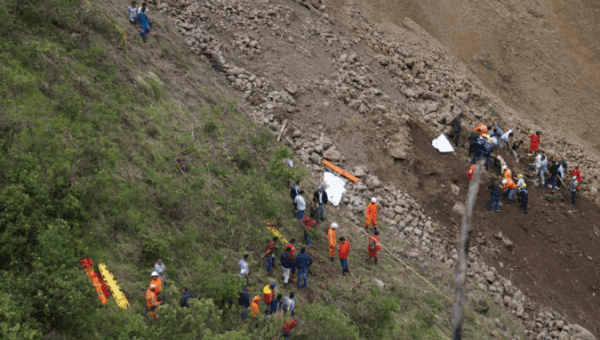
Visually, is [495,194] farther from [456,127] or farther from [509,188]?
[456,127]

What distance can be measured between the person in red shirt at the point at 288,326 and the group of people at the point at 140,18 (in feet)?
35.1

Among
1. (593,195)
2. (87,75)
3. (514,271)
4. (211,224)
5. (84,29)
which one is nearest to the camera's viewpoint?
(211,224)

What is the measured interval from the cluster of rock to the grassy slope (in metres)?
1.02

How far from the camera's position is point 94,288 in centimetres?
809

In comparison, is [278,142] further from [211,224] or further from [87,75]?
[87,75]

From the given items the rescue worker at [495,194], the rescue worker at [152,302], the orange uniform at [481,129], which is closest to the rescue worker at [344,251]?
the rescue worker at [152,302]

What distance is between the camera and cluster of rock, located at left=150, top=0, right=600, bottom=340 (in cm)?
1419

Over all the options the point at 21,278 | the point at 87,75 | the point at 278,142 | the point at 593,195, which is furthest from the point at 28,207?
the point at 593,195

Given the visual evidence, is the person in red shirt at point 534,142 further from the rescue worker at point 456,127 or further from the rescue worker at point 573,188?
the rescue worker at point 456,127

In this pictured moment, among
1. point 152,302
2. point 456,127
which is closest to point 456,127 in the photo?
point 456,127

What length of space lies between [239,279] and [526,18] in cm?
2291

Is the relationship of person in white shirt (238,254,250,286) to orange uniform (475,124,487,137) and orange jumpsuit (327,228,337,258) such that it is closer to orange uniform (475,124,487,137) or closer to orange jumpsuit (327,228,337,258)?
orange jumpsuit (327,228,337,258)

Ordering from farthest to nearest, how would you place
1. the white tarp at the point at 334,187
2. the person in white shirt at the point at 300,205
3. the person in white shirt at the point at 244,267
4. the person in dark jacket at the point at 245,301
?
1. the white tarp at the point at 334,187
2. the person in white shirt at the point at 300,205
3. the person in white shirt at the point at 244,267
4. the person in dark jacket at the point at 245,301

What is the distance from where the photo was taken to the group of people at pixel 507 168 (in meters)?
16.1
